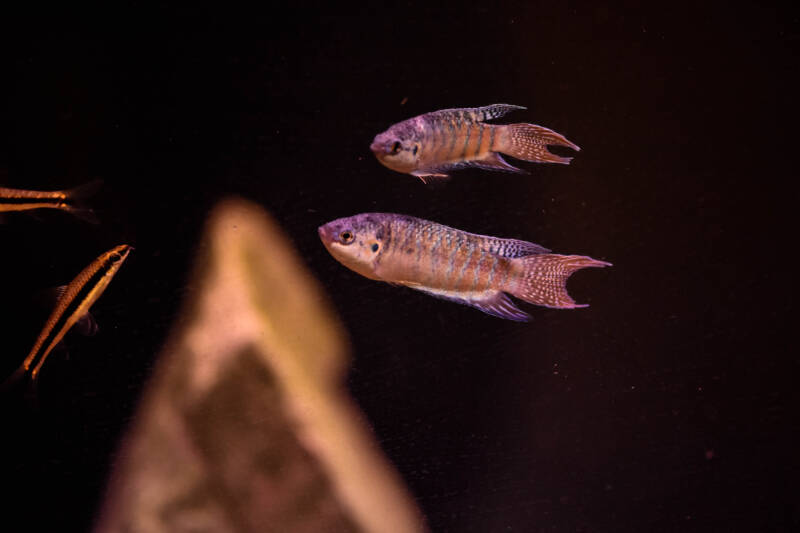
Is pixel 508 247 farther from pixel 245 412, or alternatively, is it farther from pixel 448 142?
pixel 245 412

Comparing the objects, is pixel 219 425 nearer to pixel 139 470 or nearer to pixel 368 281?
pixel 139 470

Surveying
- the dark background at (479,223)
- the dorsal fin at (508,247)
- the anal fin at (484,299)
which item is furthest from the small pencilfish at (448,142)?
the anal fin at (484,299)

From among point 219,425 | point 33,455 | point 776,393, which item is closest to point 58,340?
point 33,455

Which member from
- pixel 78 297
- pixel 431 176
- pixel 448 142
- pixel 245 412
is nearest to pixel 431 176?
pixel 431 176

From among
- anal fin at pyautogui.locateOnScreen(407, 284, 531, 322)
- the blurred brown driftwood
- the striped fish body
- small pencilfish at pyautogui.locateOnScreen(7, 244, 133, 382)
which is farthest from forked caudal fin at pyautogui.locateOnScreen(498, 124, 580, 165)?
the striped fish body

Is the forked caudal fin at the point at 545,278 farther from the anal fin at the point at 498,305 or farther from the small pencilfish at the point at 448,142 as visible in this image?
the small pencilfish at the point at 448,142
